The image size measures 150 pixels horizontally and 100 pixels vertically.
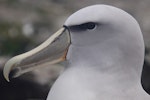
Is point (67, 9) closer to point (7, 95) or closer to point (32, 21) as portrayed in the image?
point (32, 21)

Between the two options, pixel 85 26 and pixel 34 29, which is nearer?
pixel 85 26

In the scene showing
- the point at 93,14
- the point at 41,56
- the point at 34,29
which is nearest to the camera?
the point at 93,14

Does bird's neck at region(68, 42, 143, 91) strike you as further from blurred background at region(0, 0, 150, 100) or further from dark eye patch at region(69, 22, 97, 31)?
blurred background at region(0, 0, 150, 100)

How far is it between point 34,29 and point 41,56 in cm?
409

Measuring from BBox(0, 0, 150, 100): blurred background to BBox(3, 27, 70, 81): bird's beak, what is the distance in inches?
112

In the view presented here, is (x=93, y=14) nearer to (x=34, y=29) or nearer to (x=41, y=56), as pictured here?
(x=41, y=56)

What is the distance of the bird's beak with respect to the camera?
8.91 feet

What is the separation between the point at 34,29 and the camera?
6.82 metres

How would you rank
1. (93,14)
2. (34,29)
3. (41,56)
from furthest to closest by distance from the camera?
1. (34,29)
2. (41,56)
3. (93,14)

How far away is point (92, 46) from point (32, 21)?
436 centimetres

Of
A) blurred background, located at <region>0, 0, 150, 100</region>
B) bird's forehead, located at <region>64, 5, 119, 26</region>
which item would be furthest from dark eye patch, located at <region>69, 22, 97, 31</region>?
blurred background, located at <region>0, 0, 150, 100</region>

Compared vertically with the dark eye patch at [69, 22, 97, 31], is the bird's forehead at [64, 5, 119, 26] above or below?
above

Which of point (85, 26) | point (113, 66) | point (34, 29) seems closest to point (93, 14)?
point (85, 26)

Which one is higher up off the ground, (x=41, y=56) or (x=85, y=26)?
(x=85, y=26)
